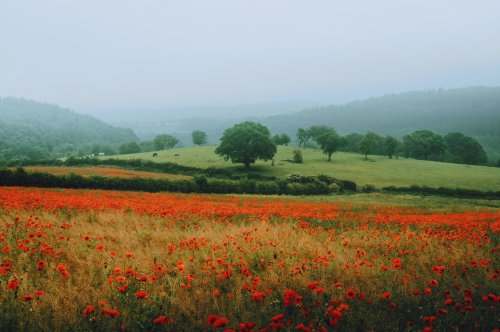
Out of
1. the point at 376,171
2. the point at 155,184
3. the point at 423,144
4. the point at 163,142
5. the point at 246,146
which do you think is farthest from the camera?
the point at 163,142

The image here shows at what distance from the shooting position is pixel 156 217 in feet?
37.6

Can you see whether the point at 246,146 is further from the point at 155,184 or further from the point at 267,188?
the point at 155,184

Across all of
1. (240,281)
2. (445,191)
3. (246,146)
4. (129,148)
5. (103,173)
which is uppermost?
(129,148)

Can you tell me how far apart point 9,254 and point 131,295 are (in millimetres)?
3480

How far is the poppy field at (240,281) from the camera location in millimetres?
4004

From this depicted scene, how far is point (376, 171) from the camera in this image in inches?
3056

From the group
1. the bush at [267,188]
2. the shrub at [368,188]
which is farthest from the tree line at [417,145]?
the bush at [267,188]

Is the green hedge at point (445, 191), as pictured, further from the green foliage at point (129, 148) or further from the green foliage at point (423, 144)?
the green foliage at point (129, 148)

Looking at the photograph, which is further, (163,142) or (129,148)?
(129,148)

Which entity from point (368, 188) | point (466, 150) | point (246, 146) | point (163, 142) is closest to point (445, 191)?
point (368, 188)

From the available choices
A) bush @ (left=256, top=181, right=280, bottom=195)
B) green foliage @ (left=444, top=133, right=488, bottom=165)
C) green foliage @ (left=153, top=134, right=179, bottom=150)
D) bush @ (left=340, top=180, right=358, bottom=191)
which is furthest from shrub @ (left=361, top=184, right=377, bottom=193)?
green foliage @ (left=153, top=134, right=179, bottom=150)

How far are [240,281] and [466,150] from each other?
150m

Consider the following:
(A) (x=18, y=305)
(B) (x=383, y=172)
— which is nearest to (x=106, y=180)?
(A) (x=18, y=305)

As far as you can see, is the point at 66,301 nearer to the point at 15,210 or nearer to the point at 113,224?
the point at 113,224
